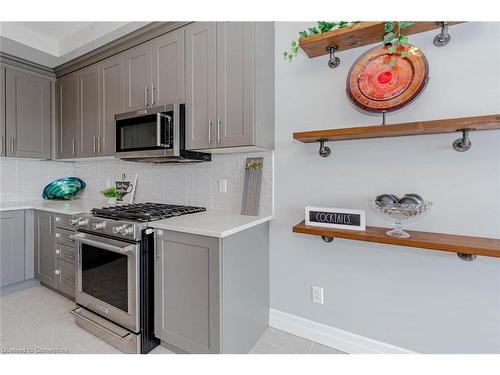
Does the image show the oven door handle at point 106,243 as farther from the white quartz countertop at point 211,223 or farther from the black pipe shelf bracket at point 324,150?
the black pipe shelf bracket at point 324,150

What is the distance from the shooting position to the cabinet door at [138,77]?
2004 mm

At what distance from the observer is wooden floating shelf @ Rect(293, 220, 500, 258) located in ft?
3.55

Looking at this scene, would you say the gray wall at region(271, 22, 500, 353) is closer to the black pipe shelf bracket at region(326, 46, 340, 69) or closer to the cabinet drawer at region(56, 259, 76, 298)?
the black pipe shelf bracket at region(326, 46, 340, 69)

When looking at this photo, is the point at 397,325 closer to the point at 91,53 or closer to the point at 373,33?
the point at 373,33

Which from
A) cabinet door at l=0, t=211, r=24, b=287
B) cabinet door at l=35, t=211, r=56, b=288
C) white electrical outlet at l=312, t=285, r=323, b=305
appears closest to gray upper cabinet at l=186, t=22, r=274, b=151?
white electrical outlet at l=312, t=285, r=323, b=305

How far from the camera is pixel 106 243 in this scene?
1.67 m

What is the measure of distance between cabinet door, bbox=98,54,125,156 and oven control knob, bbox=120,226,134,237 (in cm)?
107

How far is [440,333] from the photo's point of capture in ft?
4.46

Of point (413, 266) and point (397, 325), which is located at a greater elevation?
point (413, 266)

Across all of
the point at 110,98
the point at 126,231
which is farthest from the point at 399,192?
the point at 110,98
